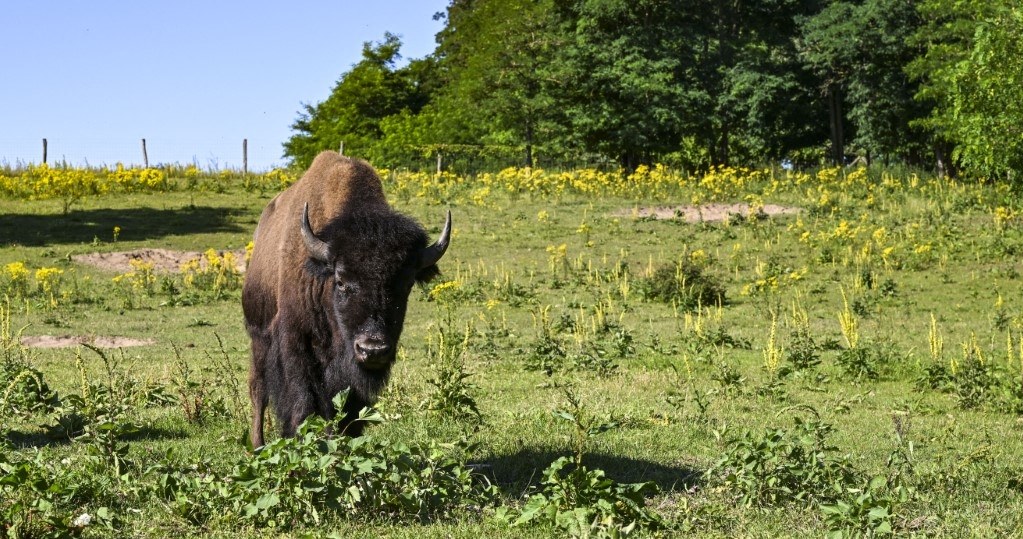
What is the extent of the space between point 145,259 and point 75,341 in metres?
9.38

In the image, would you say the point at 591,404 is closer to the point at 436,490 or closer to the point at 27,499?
the point at 436,490

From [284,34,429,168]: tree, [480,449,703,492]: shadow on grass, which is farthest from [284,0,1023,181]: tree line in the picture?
[480,449,703,492]: shadow on grass

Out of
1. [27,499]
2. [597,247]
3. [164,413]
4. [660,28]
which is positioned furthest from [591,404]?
[660,28]

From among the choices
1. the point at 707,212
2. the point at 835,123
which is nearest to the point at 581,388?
the point at 707,212

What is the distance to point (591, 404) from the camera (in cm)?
1090

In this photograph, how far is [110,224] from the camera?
28.4m

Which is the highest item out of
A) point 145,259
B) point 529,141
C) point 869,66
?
point 869,66

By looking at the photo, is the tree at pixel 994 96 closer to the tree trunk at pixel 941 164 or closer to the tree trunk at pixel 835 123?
the tree trunk at pixel 941 164

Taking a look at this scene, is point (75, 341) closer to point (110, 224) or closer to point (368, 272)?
point (368, 272)

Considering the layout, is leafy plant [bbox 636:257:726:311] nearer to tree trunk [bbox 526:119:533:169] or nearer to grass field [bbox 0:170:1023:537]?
grass field [bbox 0:170:1023:537]

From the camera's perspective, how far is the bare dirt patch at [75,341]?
15.1 metres

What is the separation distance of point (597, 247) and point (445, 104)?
110 feet

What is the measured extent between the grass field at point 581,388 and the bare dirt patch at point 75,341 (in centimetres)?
34

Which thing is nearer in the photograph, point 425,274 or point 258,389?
point 425,274
